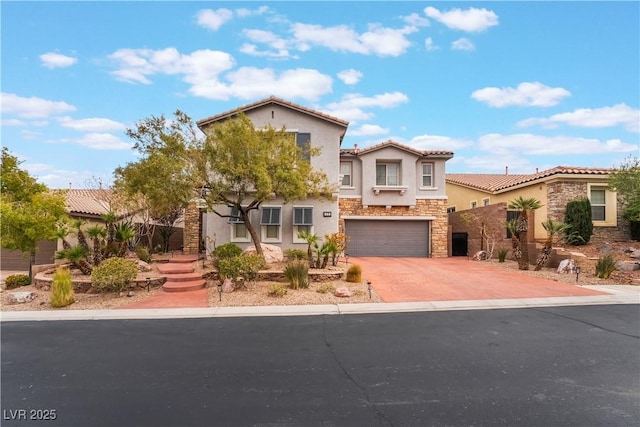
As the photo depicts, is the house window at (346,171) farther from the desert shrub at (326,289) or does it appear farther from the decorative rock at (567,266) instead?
the decorative rock at (567,266)

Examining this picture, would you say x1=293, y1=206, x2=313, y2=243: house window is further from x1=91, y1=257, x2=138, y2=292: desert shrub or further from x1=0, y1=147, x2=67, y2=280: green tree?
x1=0, y1=147, x2=67, y2=280: green tree

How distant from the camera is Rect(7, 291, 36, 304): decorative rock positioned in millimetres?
11352

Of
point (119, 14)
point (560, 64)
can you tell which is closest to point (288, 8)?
point (119, 14)

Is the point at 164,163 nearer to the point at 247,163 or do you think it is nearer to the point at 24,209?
the point at 247,163

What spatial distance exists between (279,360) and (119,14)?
42.6 ft

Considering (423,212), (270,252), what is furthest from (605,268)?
(270,252)

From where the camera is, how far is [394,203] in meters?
22.2

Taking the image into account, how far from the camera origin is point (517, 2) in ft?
41.3

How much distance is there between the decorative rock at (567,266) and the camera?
15.2m

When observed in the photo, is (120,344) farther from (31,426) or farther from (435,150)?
(435,150)

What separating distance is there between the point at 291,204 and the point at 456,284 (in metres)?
8.79

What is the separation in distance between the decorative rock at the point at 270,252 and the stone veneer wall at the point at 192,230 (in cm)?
435

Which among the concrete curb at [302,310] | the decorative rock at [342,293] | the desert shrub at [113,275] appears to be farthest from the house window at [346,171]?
the desert shrub at [113,275]

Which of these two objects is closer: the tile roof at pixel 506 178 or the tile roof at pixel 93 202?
the tile roof at pixel 506 178
